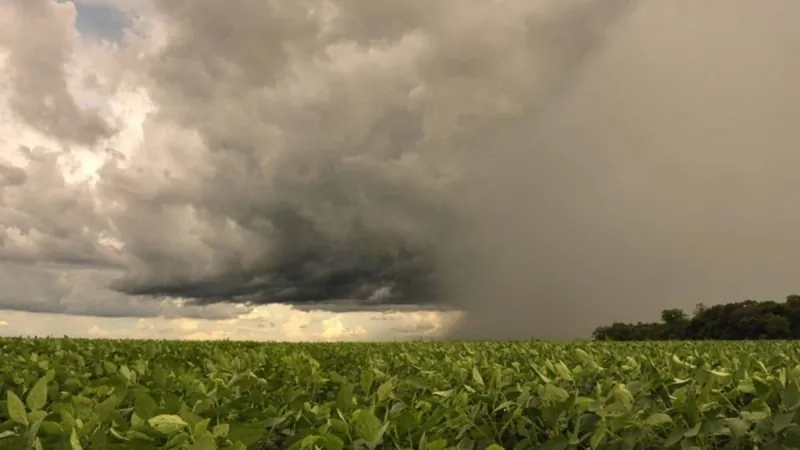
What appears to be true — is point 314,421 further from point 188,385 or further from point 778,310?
point 778,310

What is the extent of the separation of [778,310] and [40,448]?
65844 millimetres

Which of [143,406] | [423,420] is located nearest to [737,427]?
[423,420]

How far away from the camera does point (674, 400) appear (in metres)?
3.20

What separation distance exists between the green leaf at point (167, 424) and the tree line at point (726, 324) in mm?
52240

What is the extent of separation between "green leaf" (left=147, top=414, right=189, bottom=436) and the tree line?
171 feet

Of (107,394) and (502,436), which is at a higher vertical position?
(107,394)

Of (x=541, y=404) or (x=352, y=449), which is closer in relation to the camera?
(x=352, y=449)

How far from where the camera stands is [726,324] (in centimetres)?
5691

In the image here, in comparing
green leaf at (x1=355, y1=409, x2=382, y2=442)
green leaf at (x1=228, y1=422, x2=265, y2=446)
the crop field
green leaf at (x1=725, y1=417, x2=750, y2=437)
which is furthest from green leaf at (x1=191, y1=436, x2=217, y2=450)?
green leaf at (x1=725, y1=417, x2=750, y2=437)

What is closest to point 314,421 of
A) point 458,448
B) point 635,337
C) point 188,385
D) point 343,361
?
point 458,448

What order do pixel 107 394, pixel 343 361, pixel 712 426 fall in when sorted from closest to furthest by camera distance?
1. pixel 712 426
2. pixel 107 394
3. pixel 343 361

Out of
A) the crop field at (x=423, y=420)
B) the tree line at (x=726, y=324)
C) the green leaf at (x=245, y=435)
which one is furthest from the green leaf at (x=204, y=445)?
the tree line at (x=726, y=324)

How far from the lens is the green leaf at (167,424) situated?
2350mm

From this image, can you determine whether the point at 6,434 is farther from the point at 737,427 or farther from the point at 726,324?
the point at 726,324
